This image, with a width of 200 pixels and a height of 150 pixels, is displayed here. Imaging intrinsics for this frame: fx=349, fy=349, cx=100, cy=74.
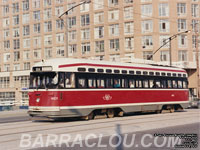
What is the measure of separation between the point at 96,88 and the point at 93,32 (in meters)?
46.9

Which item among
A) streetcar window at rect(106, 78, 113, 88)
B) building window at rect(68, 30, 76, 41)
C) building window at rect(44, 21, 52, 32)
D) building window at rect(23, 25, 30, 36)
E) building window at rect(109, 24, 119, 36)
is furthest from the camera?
building window at rect(23, 25, 30, 36)

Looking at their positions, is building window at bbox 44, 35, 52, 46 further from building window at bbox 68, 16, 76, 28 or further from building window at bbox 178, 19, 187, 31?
building window at bbox 178, 19, 187, 31

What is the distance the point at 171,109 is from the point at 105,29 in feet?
131

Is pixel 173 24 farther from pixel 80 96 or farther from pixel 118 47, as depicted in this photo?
pixel 80 96

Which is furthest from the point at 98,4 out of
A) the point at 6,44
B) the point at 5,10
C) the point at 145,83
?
the point at 145,83

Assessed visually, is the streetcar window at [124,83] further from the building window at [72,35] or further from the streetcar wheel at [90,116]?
the building window at [72,35]

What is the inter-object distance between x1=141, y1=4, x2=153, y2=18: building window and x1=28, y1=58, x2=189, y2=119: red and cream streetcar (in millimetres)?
35840

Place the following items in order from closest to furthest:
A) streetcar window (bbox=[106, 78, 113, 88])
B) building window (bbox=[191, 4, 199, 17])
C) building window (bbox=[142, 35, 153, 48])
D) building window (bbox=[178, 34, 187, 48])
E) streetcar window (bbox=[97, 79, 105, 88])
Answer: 1. streetcar window (bbox=[97, 79, 105, 88])
2. streetcar window (bbox=[106, 78, 113, 88])
3. building window (bbox=[142, 35, 153, 48])
4. building window (bbox=[178, 34, 187, 48])
5. building window (bbox=[191, 4, 199, 17])

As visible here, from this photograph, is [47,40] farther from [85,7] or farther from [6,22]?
[6,22]

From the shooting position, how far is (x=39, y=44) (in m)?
72.8

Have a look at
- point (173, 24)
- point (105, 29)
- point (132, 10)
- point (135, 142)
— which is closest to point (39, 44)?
point (105, 29)

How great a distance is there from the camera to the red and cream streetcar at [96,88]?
58.5 feet

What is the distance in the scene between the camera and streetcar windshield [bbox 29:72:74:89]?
58.4 ft

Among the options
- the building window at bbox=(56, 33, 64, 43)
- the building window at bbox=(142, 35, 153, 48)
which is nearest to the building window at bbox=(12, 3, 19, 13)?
the building window at bbox=(56, 33, 64, 43)
